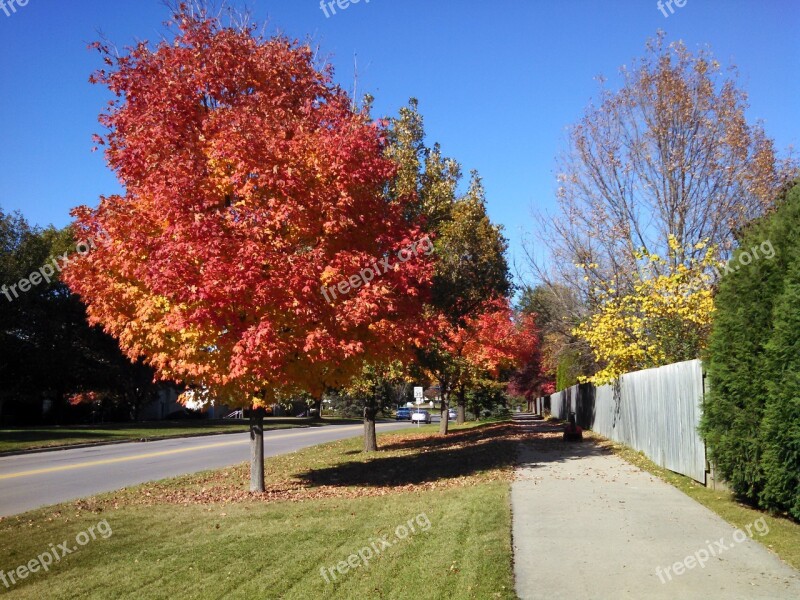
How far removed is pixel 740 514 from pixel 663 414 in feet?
16.5

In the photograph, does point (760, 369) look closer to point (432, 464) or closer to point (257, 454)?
point (257, 454)

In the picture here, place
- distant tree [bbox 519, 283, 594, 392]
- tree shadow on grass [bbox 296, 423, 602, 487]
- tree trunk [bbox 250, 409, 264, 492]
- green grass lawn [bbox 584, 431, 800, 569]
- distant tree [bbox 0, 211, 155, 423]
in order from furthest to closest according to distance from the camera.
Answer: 1. distant tree [bbox 0, 211, 155, 423]
2. distant tree [bbox 519, 283, 594, 392]
3. tree shadow on grass [bbox 296, 423, 602, 487]
4. tree trunk [bbox 250, 409, 264, 492]
5. green grass lawn [bbox 584, 431, 800, 569]

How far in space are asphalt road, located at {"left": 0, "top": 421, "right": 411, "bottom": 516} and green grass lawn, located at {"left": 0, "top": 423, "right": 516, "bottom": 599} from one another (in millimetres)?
1369

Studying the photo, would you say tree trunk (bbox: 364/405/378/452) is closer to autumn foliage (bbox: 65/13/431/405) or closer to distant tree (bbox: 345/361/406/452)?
distant tree (bbox: 345/361/406/452)

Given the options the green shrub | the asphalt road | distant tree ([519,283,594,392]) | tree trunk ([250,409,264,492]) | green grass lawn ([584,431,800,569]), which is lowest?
the asphalt road

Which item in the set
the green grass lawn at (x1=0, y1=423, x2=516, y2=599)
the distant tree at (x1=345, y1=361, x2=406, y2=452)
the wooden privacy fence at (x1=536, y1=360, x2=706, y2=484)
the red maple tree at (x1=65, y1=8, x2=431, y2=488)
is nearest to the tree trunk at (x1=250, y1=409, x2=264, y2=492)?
the green grass lawn at (x1=0, y1=423, x2=516, y2=599)

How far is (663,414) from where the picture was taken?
13672 mm

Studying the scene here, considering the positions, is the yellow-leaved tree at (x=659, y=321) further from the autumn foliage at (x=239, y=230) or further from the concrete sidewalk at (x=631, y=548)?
the autumn foliage at (x=239, y=230)

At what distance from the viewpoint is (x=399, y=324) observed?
12.0 metres

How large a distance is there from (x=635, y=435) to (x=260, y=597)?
13.6 m

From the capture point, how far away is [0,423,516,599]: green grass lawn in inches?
241

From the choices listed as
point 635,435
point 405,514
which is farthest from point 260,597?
point 635,435

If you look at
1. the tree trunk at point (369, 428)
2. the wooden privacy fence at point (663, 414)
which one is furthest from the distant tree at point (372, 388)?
the wooden privacy fence at point (663, 414)

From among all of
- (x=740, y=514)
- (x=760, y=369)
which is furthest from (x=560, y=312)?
(x=760, y=369)
